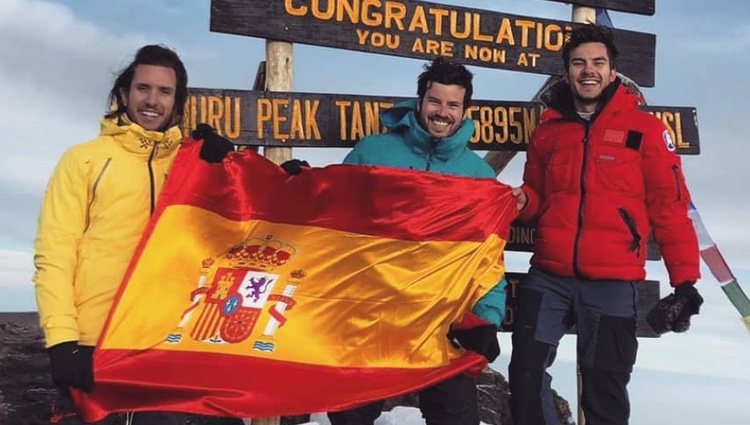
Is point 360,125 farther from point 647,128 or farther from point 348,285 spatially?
point 647,128

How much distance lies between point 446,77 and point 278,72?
1.86m

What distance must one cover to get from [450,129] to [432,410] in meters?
1.60

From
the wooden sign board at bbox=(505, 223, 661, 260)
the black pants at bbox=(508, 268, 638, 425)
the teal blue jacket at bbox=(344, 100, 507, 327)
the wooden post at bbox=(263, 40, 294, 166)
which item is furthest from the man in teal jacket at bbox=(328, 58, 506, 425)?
the wooden sign board at bbox=(505, 223, 661, 260)

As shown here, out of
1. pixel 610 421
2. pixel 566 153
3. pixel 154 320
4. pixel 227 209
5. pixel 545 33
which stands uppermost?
pixel 545 33

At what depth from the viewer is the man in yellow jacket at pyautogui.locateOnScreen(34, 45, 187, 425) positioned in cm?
349

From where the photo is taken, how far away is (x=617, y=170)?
15.1 feet

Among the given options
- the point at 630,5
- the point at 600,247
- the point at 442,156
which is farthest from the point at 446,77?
the point at 630,5

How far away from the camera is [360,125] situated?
20.2 feet

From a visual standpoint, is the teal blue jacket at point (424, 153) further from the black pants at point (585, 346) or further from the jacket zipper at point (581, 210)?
the jacket zipper at point (581, 210)

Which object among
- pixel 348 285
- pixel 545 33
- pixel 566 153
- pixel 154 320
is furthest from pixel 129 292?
pixel 545 33

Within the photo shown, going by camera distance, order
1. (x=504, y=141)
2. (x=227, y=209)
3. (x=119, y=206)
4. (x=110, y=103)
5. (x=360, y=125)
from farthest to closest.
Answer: (x=504, y=141) < (x=360, y=125) < (x=227, y=209) < (x=110, y=103) < (x=119, y=206)

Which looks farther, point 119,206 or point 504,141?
point 504,141

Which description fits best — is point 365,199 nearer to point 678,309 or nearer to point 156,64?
point 156,64

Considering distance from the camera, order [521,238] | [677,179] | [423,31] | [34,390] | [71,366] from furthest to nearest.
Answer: [34,390]
[521,238]
[423,31]
[677,179]
[71,366]
